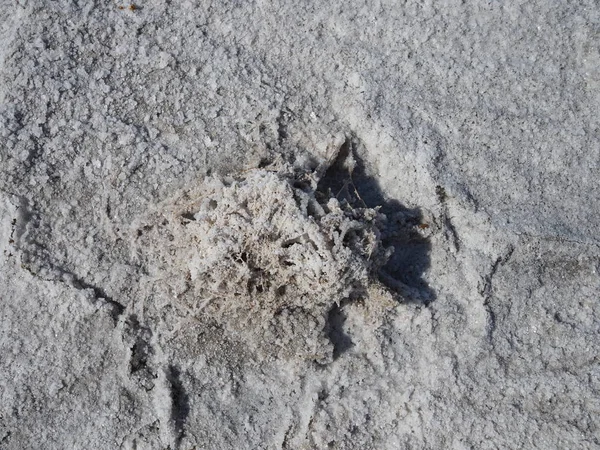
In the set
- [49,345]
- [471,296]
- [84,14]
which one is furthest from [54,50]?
[471,296]

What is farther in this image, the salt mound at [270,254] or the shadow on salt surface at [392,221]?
the shadow on salt surface at [392,221]

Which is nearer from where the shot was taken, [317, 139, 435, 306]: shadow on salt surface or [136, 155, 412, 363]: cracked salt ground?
[136, 155, 412, 363]: cracked salt ground

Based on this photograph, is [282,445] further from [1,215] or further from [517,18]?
[517,18]

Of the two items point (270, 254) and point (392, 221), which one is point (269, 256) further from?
point (392, 221)

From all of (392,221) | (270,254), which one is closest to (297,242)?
(270,254)

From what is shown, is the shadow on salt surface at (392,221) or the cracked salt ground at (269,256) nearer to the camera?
the cracked salt ground at (269,256)
